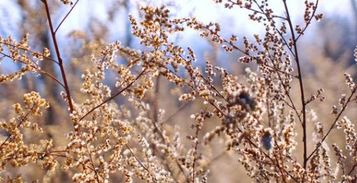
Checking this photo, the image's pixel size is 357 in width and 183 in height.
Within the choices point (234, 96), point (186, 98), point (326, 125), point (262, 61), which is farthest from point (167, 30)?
point (326, 125)

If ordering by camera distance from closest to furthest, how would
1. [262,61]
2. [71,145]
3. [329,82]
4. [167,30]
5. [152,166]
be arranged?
[71,145]
[167,30]
[262,61]
[152,166]
[329,82]

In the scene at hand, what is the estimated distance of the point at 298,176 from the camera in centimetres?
248

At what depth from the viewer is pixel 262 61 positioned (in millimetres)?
2641

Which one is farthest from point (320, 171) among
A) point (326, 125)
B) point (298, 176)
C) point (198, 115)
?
point (326, 125)

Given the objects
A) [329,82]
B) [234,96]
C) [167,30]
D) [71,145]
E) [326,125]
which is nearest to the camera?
[234,96]

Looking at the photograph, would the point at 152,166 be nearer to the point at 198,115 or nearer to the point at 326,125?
the point at 198,115

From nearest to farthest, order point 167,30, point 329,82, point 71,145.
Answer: point 71,145 → point 167,30 → point 329,82

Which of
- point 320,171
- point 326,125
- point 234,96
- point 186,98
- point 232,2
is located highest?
point 326,125

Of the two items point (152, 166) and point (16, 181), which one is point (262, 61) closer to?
point (152, 166)

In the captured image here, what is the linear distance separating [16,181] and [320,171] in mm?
1512

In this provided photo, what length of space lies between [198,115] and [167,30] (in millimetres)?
385

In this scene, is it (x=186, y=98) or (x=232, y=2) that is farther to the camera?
(x=232, y=2)

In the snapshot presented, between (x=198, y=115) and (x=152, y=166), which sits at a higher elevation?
(x=152, y=166)

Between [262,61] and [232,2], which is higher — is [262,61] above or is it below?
below
